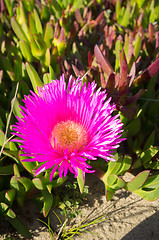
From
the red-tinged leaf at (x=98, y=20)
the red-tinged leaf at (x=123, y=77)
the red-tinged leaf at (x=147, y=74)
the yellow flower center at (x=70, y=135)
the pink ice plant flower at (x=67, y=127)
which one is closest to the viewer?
the pink ice plant flower at (x=67, y=127)

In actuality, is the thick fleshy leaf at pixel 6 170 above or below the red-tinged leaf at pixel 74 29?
below

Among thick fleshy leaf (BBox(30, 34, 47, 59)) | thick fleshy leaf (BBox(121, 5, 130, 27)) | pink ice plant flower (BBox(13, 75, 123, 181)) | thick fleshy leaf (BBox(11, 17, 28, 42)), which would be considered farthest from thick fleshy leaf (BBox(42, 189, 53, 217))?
thick fleshy leaf (BBox(121, 5, 130, 27))

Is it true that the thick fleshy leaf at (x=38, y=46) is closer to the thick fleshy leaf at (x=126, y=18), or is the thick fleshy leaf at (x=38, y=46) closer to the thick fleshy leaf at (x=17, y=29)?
the thick fleshy leaf at (x=17, y=29)

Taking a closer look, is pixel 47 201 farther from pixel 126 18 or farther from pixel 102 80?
pixel 126 18

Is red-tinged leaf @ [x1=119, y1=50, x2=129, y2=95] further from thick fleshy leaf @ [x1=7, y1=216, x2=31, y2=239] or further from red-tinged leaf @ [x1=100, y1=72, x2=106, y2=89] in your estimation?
thick fleshy leaf @ [x1=7, y1=216, x2=31, y2=239]

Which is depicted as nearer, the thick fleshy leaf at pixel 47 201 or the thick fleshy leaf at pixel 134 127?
the thick fleshy leaf at pixel 47 201

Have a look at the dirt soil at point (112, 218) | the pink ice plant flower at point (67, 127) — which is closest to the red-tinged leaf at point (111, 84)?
the pink ice plant flower at point (67, 127)

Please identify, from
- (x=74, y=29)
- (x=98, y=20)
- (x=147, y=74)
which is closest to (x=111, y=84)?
(x=147, y=74)
